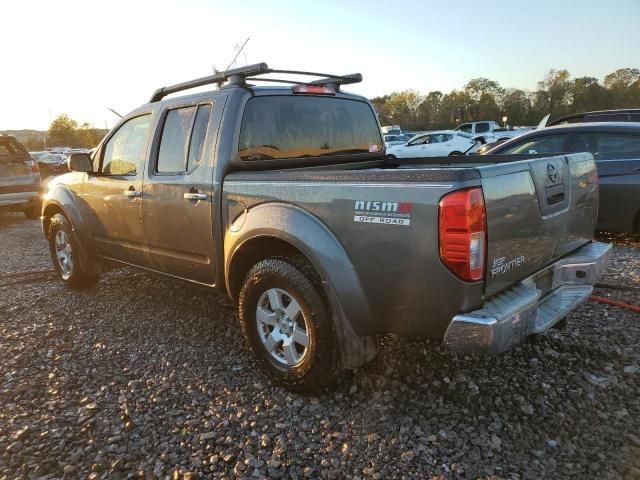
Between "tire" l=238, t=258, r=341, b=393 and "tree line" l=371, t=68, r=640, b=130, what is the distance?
69.9 metres

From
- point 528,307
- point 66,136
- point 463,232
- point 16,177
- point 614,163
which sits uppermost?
point 66,136

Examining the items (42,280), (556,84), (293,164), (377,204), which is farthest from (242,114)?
(556,84)

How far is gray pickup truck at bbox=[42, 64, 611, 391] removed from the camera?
227 cm

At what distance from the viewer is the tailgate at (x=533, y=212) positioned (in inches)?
91.0

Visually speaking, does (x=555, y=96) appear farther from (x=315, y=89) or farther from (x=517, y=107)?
(x=315, y=89)

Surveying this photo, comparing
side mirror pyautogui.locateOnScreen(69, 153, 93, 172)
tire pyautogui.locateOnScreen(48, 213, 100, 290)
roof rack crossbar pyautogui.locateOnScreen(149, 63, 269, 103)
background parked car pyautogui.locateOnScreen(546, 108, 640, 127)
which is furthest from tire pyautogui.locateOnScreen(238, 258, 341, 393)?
background parked car pyautogui.locateOnScreen(546, 108, 640, 127)

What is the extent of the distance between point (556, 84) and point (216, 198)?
100438 millimetres

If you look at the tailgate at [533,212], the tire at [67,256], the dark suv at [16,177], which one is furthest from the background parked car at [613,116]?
the dark suv at [16,177]

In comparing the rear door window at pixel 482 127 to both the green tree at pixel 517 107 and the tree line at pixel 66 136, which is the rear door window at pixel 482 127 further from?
the tree line at pixel 66 136

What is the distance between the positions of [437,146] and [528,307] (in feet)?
57.4

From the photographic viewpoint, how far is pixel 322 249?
8.70ft

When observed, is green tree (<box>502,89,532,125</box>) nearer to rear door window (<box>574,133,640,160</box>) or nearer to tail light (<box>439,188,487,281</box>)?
rear door window (<box>574,133,640,160</box>)

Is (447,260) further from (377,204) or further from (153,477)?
(153,477)

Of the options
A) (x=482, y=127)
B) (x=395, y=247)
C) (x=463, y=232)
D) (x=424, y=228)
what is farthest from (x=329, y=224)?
(x=482, y=127)
